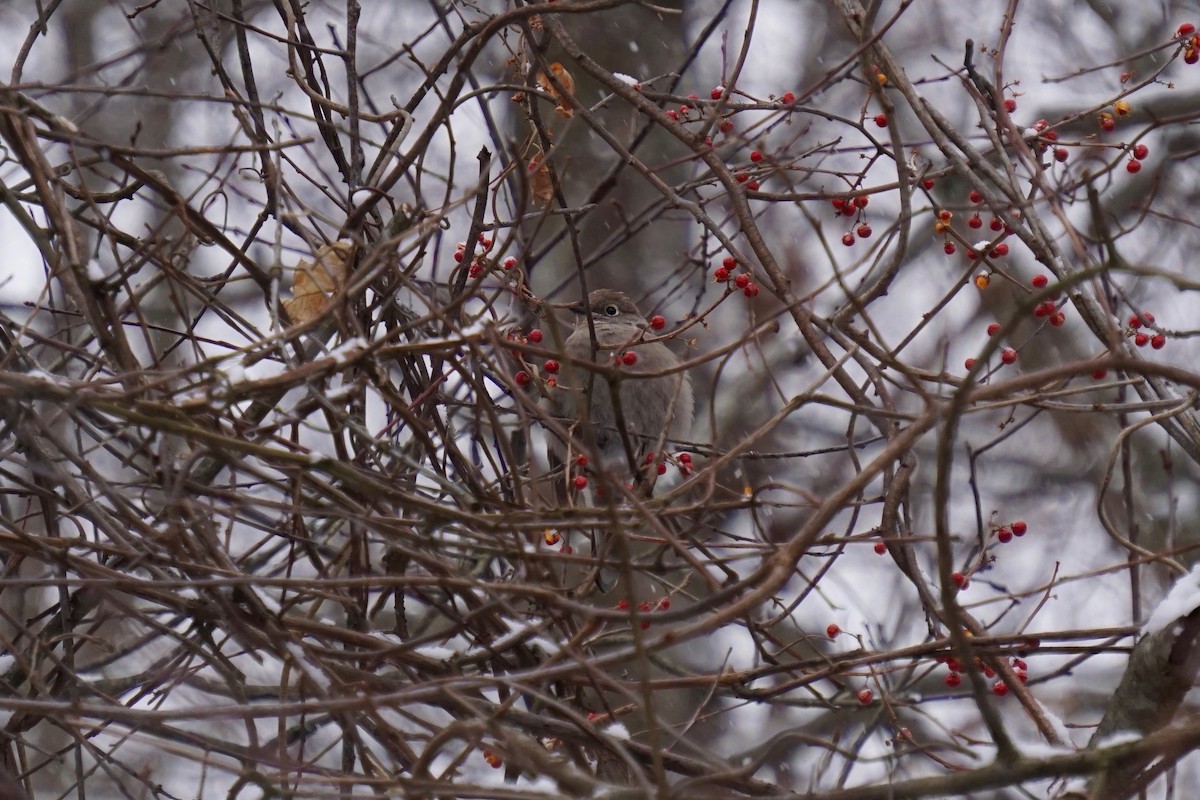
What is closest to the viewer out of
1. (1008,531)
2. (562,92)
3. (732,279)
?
(562,92)

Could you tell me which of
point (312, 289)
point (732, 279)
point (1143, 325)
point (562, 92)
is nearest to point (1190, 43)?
point (1143, 325)

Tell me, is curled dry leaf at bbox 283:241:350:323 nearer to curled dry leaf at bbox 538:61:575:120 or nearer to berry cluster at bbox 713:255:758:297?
curled dry leaf at bbox 538:61:575:120

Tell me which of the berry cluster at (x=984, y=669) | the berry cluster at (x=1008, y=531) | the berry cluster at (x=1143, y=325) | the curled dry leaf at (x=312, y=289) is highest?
the berry cluster at (x=1143, y=325)

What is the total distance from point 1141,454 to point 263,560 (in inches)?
272

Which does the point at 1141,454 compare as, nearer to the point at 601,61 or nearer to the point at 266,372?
the point at 601,61

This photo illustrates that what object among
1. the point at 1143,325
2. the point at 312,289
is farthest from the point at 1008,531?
the point at 312,289

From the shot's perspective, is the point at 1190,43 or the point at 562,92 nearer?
the point at 562,92

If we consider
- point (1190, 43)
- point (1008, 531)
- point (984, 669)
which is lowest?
point (984, 669)

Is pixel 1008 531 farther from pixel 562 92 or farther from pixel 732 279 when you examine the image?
pixel 562 92

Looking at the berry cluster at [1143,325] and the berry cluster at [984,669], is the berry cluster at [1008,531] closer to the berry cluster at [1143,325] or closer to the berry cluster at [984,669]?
the berry cluster at [984,669]

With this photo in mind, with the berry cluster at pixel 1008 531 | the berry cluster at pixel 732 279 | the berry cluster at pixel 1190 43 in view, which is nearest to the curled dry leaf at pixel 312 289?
the berry cluster at pixel 732 279

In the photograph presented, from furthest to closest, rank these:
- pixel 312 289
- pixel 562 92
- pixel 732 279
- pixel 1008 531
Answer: pixel 732 279 → pixel 1008 531 → pixel 312 289 → pixel 562 92

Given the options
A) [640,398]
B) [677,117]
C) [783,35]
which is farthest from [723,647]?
[677,117]

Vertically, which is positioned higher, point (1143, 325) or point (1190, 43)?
point (1190, 43)
